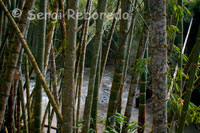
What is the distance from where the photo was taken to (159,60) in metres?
0.66

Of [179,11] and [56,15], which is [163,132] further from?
[56,15]

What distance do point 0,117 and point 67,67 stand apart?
59cm

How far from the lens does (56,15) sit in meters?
1.37

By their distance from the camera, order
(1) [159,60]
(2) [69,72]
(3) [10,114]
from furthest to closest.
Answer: (3) [10,114]
(2) [69,72]
(1) [159,60]

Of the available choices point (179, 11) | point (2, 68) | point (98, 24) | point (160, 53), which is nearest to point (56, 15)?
point (98, 24)

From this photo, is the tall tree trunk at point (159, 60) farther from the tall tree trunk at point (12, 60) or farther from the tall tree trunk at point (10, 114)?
the tall tree trunk at point (10, 114)

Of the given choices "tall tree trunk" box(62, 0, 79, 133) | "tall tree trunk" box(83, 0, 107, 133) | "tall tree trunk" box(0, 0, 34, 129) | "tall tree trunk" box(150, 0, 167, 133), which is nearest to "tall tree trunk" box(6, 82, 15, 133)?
"tall tree trunk" box(0, 0, 34, 129)

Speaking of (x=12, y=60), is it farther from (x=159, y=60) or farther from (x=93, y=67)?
(x=159, y=60)

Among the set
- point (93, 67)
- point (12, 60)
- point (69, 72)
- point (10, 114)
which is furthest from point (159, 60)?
point (10, 114)

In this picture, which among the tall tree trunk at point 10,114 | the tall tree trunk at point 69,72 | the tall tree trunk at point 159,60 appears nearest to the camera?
the tall tree trunk at point 159,60

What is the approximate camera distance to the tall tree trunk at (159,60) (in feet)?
2.09

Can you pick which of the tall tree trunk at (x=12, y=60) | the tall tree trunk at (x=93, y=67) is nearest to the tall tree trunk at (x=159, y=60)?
the tall tree trunk at (x=93, y=67)

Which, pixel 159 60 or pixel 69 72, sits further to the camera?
pixel 69 72

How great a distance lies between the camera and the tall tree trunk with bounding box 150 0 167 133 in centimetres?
64
